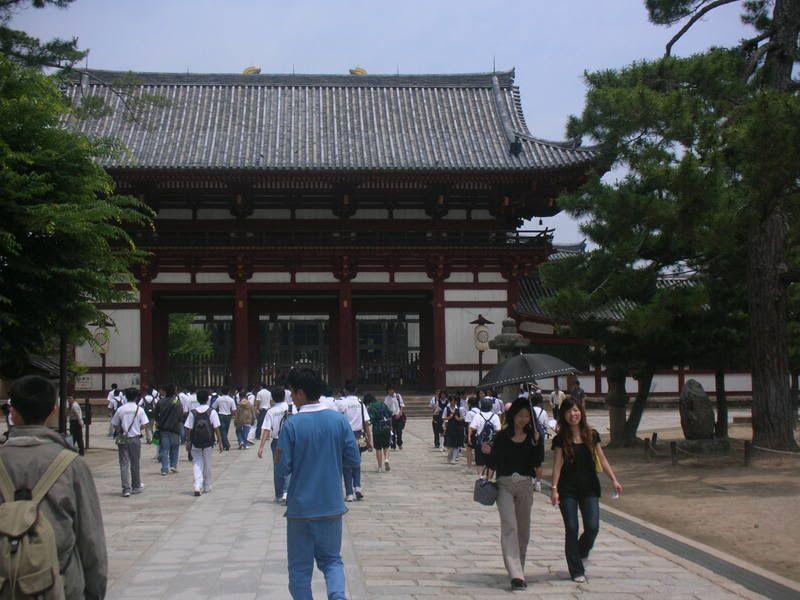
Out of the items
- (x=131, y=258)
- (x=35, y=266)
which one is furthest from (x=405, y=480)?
(x=35, y=266)

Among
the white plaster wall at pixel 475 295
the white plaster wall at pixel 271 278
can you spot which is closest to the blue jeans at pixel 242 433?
the white plaster wall at pixel 271 278

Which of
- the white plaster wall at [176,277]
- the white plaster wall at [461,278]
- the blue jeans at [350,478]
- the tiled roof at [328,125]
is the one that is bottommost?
the blue jeans at [350,478]

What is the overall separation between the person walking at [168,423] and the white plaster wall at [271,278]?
15.2m

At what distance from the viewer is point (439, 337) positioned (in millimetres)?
30984

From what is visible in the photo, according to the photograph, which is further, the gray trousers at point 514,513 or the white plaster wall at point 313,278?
the white plaster wall at point 313,278

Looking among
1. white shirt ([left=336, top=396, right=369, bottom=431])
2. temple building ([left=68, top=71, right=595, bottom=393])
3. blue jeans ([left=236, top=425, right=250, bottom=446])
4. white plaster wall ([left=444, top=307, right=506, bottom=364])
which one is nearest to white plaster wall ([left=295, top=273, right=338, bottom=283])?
temple building ([left=68, top=71, right=595, bottom=393])

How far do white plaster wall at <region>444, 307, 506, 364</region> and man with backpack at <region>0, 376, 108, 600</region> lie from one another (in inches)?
1067

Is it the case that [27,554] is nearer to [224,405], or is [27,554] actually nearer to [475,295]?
[224,405]

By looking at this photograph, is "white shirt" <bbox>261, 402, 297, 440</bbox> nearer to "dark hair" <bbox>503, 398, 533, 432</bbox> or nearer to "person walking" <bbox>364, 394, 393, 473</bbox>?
"person walking" <bbox>364, 394, 393, 473</bbox>

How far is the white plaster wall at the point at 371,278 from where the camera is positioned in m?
31.5

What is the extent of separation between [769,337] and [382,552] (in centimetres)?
950

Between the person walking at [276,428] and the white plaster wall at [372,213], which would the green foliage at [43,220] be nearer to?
the person walking at [276,428]

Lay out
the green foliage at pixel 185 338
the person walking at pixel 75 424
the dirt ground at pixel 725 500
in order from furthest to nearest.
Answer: the green foliage at pixel 185 338
the person walking at pixel 75 424
the dirt ground at pixel 725 500

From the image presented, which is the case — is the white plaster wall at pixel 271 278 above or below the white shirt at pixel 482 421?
above
